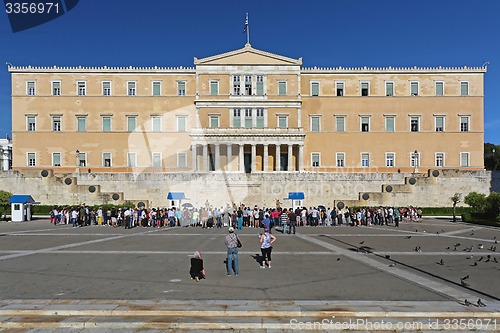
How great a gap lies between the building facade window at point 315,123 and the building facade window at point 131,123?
77.4 ft

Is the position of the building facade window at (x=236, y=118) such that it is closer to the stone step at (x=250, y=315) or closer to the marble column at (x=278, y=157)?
the marble column at (x=278, y=157)

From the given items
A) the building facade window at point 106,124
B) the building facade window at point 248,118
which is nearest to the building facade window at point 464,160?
the building facade window at point 248,118

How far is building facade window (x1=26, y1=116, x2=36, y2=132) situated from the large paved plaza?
42.4 m

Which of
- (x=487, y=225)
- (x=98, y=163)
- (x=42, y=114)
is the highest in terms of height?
(x=42, y=114)

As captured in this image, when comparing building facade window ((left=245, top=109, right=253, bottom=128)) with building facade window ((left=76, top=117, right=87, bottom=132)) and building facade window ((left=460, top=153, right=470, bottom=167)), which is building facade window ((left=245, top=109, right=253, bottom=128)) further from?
building facade window ((left=460, top=153, right=470, bottom=167))

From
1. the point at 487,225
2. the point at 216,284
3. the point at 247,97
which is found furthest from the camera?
the point at 247,97

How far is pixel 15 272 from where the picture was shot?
12.2m

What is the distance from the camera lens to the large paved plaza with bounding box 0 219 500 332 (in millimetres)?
8031

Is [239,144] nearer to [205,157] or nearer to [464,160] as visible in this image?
[205,157]

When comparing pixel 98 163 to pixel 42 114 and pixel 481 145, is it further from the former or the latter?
pixel 481 145

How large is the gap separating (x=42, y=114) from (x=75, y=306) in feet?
174

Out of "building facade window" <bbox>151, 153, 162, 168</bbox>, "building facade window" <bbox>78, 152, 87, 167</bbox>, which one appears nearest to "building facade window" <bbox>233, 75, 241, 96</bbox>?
"building facade window" <bbox>151, 153, 162, 168</bbox>

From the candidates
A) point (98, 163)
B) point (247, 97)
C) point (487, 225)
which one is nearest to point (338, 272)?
point (487, 225)

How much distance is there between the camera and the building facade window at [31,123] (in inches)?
2160
